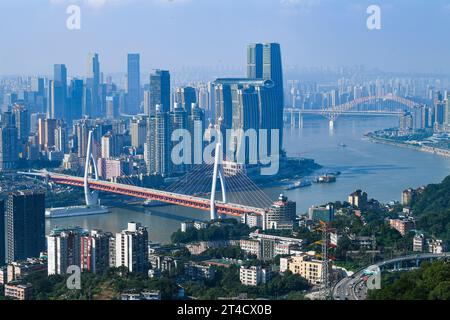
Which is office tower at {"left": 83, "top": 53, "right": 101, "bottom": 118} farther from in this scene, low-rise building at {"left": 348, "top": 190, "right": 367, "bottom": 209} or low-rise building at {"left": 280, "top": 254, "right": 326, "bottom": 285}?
low-rise building at {"left": 280, "top": 254, "right": 326, "bottom": 285}

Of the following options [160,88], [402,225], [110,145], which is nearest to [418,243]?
[402,225]

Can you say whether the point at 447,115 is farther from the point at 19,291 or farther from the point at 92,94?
the point at 19,291

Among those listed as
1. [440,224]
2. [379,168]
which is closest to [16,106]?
[379,168]

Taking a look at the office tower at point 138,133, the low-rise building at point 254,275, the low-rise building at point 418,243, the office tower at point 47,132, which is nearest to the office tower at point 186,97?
the office tower at point 138,133

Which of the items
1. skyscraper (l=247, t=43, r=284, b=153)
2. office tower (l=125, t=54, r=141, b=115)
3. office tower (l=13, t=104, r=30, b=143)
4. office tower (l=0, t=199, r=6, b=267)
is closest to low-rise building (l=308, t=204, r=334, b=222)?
office tower (l=0, t=199, r=6, b=267)
